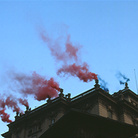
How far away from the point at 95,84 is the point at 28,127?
48.8 feet

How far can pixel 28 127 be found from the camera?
162ft

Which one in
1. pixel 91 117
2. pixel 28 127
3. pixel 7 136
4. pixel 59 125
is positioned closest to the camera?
pixel 91 117

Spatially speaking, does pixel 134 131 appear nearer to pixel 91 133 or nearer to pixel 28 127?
pixel 91 133

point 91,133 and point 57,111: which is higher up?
point 57,111

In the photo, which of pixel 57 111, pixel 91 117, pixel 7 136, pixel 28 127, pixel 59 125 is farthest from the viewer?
pixel 7 136

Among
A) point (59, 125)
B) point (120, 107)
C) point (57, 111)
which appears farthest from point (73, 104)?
point (59, 125)

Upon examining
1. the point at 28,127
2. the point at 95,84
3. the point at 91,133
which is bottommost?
the point at 91,133

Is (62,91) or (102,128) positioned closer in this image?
(102,128)

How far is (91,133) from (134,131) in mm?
2929

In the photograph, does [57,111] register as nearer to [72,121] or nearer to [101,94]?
[101,94]

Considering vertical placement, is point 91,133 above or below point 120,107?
below

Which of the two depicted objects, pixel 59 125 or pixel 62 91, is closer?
pixel 59 125

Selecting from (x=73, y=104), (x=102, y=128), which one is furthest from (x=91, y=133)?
(x=73, y=104)

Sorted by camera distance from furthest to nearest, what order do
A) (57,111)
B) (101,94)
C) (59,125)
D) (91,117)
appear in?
(57,111) < (101,94) < (59,125) < (91,117)
